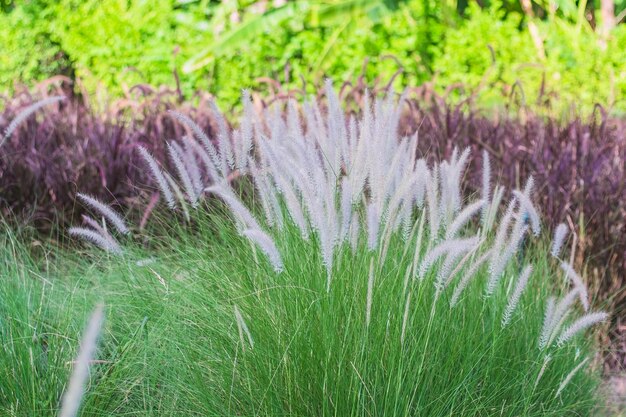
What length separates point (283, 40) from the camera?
10016mm

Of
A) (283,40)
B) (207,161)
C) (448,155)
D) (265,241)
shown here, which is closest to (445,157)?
(448,155)

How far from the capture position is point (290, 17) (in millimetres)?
9922

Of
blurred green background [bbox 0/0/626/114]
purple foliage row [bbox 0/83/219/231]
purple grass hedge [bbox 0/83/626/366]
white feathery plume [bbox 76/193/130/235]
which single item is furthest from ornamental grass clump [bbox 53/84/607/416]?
blurred green background [bbox 0/0/626/114]

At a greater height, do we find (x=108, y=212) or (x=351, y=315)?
(x=108, y=212)

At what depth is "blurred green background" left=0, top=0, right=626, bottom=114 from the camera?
9062 millimetres

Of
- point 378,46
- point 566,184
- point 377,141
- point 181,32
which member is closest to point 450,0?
point 378,46

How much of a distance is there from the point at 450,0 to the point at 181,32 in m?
3.09

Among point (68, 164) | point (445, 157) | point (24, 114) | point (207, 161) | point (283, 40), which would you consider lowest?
point (283, 40)

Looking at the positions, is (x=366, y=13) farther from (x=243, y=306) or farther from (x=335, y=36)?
(x=243, y=306)

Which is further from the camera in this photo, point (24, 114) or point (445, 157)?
point (445, 157)

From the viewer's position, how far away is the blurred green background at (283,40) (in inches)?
357

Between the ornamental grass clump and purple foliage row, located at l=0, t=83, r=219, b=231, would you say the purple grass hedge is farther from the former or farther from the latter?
the ornamental grass clump

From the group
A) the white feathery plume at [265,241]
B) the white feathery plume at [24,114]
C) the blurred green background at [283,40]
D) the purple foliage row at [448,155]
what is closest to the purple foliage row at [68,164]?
the purple foliage row at [448,155]

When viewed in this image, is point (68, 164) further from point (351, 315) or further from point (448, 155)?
point (351, 315)
